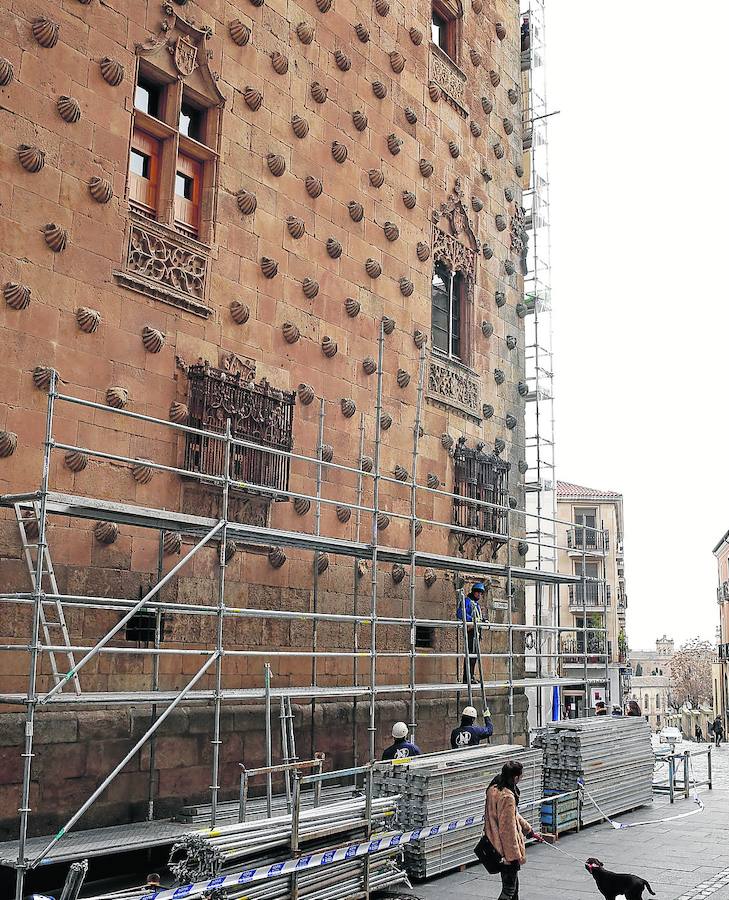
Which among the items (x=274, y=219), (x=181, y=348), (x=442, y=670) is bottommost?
(x=442, y=670)

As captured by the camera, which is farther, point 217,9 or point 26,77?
point 217,9

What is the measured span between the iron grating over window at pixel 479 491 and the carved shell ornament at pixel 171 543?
23.7 feet

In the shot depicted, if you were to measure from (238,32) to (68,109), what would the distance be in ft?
12.4

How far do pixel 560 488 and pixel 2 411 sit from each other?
210 ft

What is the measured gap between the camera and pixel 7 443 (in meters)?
11.9

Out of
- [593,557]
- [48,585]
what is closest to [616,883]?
[48,585]

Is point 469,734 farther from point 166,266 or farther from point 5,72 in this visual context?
point 5,72

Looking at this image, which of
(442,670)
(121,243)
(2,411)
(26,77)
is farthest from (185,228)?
(442,670)

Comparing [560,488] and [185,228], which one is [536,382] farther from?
[560,488]

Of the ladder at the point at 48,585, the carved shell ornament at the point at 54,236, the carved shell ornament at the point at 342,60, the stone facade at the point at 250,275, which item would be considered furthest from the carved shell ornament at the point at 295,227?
the ladder at the point at 48,585

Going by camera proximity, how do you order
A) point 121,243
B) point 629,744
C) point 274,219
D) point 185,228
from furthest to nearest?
point 629,744
point 274,219
point 185,228
point 121,243

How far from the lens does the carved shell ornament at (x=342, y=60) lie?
705 inches

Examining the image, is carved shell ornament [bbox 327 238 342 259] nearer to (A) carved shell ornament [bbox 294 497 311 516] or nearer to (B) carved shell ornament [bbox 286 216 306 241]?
(B) carved shell ornament [bbox 286 216 306 241]

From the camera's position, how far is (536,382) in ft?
82.6
